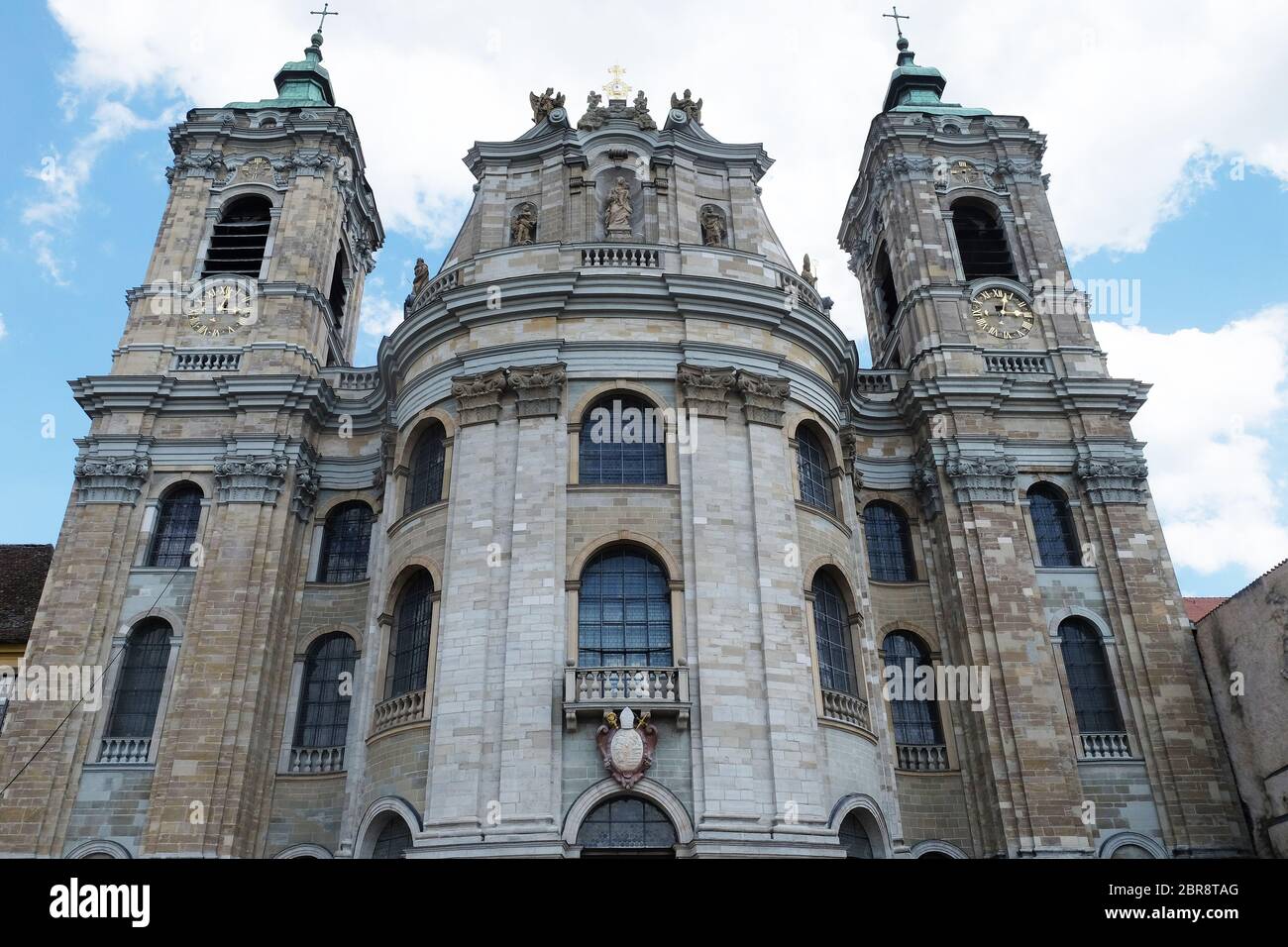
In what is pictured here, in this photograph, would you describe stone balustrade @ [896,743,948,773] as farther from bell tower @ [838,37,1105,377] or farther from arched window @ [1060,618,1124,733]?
bell tower @ [838,37,1105,377]

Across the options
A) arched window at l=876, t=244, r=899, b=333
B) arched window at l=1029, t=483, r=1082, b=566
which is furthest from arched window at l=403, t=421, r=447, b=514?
arched window at l=876, t=244, r=899, b=333

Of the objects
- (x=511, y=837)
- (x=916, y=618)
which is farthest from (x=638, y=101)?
(x=511, y=837)

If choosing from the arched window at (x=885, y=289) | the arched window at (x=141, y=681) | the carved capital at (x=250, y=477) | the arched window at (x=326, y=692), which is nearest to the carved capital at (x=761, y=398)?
the arched window at (x=326, y=692)

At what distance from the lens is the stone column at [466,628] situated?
17016mm

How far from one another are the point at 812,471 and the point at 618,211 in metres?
7.77

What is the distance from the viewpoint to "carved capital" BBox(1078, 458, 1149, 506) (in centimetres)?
2441

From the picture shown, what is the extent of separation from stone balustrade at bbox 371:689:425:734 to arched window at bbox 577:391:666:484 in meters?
A: 5.29

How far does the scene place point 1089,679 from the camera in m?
22.7

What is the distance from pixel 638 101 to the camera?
26.3 meters

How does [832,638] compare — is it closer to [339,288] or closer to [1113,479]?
[1113,479]

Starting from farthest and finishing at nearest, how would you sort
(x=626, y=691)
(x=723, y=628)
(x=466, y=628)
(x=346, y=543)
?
(x=346, y=543) → (x=466, y=628) → (x=723, y=628) → (x=626, y=691)

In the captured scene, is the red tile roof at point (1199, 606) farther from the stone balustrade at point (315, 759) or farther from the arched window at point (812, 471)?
the stone balustrade at point (315, 759)

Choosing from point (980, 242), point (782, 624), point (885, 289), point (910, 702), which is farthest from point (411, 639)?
point (980, 242)

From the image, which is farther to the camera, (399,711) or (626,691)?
(399,711)
